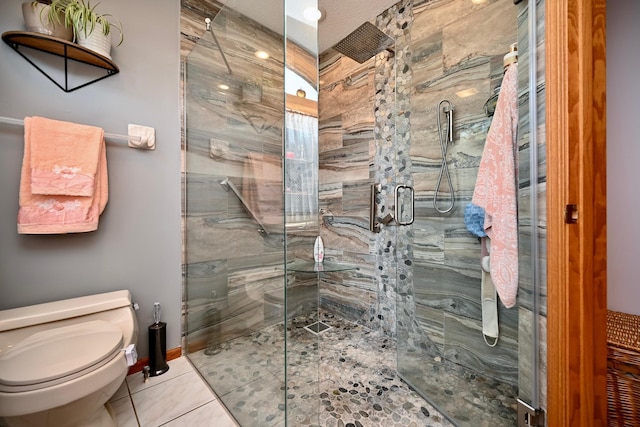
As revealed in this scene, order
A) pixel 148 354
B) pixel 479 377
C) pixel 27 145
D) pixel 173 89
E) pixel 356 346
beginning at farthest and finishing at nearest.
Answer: pixel 356 346 → pixel 173 89 → pixel 148 354 → pixel 479 377 → pixel 27 145

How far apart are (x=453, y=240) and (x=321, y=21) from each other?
6.83 feet

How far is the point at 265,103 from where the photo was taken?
1.15 meters

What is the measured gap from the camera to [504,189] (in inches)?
45.0

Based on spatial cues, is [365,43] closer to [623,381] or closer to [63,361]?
[623,381]

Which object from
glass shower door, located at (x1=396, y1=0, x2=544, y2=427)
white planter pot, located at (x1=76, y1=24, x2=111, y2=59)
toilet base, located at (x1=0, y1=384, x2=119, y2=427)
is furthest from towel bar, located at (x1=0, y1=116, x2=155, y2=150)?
glass shower door, located at (x1=396, y1=0, x2=544, y2=427)

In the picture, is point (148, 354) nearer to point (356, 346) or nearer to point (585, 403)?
point (356, 346)

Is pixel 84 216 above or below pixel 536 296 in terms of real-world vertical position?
above

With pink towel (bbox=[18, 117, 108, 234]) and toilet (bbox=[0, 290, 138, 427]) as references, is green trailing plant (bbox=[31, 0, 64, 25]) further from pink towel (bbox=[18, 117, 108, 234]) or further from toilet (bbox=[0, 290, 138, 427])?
toilet (bbox=[0, 290, 138, 427])

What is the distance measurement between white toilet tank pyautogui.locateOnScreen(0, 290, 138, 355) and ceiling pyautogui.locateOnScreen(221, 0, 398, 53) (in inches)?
61.8

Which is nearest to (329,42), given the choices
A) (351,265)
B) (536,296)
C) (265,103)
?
(265,103)

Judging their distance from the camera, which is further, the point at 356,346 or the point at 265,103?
the point at 356,346

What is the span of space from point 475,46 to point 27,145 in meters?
2.47

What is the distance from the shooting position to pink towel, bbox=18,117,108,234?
4.24 feet

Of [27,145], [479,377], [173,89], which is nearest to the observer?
[27,145]
